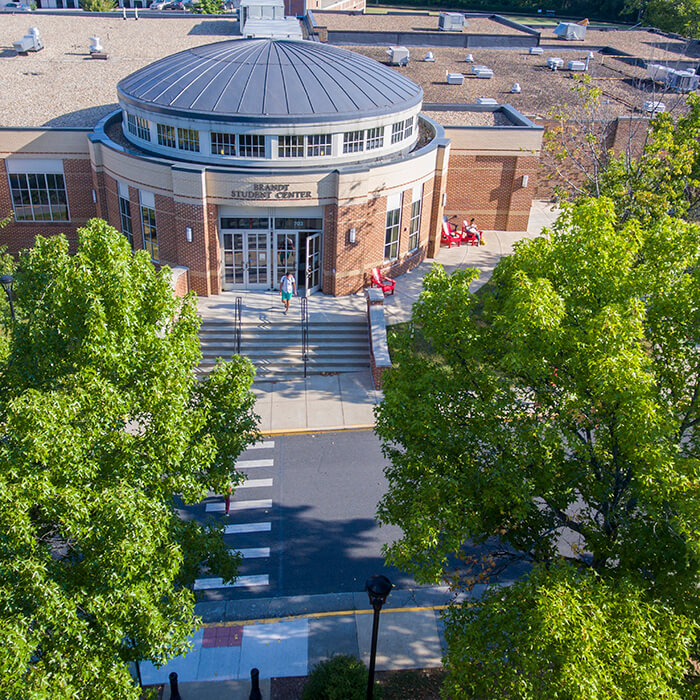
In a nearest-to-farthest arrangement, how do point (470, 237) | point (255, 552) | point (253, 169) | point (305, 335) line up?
point (255, 552), point (305, 335), point (253, 169), point (470, 237)

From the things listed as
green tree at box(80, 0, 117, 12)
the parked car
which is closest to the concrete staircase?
the parked car

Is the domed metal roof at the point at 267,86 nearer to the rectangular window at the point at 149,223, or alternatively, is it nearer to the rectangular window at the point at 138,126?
the rectangular window at the point at 138,126

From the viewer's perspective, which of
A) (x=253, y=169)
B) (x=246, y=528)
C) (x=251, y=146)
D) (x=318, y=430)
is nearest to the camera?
(x=246, y=528)

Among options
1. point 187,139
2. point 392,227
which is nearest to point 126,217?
point 187,139

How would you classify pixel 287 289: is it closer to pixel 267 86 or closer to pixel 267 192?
pixel 267 192

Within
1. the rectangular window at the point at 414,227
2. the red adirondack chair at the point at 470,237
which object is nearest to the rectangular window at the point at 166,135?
the rectangular window at the point at 414,227
